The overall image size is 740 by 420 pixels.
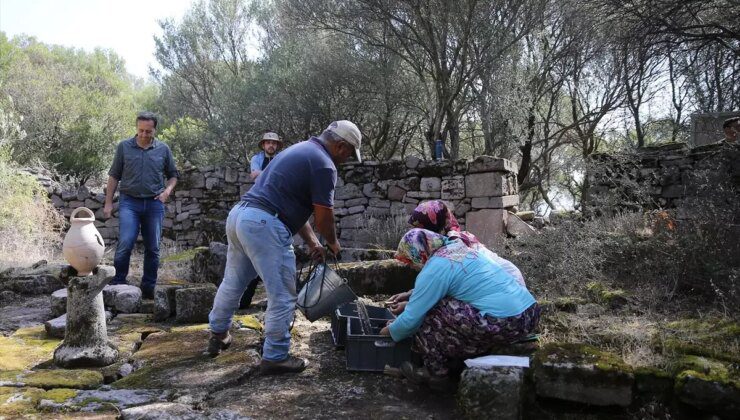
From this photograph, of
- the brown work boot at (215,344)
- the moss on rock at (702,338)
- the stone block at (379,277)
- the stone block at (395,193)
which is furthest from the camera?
the stone block at (395,193)

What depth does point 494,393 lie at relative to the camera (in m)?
2.66

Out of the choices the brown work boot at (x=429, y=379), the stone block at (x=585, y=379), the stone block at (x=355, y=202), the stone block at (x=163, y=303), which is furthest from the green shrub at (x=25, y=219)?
the stone block at (x=585, y=379)

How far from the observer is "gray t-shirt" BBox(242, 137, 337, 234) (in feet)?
10.8

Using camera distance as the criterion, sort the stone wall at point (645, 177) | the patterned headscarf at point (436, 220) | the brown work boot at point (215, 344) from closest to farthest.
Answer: the patterned headscarf at point (436, 220) < the brown work boot at point (215, 344) < the stone wall at point (645, 177)

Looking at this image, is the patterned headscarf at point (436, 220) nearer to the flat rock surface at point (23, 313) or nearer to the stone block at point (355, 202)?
the flat rock surface at point (23, 313)

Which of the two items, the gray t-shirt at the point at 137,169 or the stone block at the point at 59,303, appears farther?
the gray t-shirt at the point at 137,169

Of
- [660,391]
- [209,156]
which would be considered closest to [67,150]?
[209,156]

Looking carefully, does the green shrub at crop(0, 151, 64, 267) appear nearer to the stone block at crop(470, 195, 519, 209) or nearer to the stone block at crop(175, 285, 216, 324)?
the stone block at crop(175, 285, 216, 324)

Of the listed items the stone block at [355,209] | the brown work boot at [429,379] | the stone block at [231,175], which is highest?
the stone block at [231,175]

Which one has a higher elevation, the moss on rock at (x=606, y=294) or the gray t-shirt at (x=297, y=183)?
the gray t-shirt at (x=297, y=183)

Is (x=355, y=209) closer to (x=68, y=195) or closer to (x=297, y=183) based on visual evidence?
(x=68, y=195)

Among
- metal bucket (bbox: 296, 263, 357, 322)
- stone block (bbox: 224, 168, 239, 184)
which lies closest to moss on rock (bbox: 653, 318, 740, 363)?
metal bucket (bbox: 296, 263, 357, 322)

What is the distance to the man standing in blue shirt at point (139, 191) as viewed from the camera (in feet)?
17.1

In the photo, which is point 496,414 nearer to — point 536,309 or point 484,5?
point 536,309
